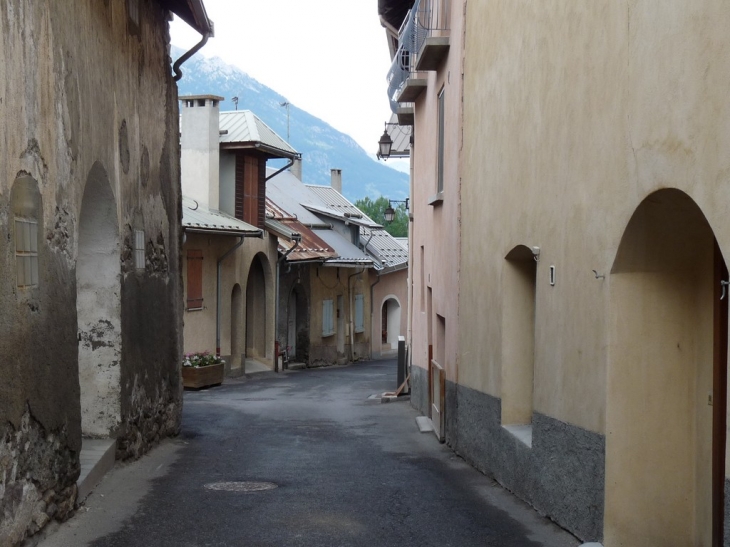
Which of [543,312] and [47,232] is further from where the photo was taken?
[543,312]

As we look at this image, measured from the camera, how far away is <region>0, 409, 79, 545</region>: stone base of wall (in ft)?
18.1

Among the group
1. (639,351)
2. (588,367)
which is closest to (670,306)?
(639,351)

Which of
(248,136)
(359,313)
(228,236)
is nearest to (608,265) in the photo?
(228,236)

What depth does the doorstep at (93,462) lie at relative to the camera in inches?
294

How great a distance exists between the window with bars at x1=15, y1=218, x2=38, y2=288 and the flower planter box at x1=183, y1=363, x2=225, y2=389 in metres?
14.2

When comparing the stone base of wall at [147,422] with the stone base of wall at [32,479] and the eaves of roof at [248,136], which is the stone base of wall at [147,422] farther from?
the eaves of roof at [248,136]

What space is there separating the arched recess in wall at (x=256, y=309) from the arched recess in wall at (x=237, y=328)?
243 cm

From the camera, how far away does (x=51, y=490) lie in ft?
21.3

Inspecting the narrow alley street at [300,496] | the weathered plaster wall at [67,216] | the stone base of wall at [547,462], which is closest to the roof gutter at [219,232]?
the narrow alley street at [300,496]

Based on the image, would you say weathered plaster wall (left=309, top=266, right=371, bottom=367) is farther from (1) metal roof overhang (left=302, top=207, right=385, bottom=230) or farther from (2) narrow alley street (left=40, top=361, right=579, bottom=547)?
(2) narrow alley street (left=40, top=361, right=579, bottom=547)

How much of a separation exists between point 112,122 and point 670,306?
510cm

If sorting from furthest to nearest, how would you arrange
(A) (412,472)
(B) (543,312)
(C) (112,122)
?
A: (A) (412,472) < (C) (112,122) < (B) (543,312)

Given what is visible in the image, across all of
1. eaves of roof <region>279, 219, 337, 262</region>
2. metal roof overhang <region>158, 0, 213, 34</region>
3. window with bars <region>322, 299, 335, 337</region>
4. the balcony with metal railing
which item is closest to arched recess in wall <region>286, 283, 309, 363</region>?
window with bars <region>322, 299, 335, 337</region>

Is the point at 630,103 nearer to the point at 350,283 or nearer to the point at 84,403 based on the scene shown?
the point at 84,403
